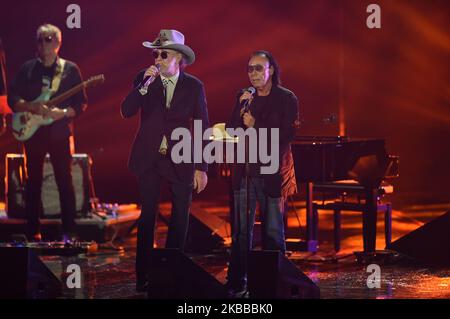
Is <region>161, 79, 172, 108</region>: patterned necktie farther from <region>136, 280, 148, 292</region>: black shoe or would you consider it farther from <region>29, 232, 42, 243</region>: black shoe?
<region>29, 232, 42, 243</region>: black shoe

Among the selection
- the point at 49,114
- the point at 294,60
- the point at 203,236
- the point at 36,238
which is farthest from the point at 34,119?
the point at 294,60

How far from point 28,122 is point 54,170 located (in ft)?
1.70

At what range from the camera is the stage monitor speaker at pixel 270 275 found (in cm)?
595

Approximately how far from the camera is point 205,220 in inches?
354

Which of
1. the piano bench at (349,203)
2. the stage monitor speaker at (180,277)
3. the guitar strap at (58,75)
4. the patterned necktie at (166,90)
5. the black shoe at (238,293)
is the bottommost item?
the black shoe at (238,293)

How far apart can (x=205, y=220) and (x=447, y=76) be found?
14.0 ft

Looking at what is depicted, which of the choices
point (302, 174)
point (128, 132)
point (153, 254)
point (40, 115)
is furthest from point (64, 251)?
point (128, 132)

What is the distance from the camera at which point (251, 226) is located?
648cm

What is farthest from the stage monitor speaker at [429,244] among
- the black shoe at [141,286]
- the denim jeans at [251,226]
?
the black shoe at [141,286]

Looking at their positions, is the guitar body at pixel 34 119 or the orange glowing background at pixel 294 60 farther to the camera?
the orange glowing background at pixel 294 60

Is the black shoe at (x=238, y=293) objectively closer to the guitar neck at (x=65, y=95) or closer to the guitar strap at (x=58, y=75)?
the guitar neck at (x=65, y=95)

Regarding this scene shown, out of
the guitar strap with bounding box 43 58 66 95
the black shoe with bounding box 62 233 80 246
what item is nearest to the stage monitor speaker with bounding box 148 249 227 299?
the black shoe with bounding box 62 233 80 246

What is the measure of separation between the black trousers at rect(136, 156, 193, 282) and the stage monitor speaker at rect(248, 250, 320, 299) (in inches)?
32.0
